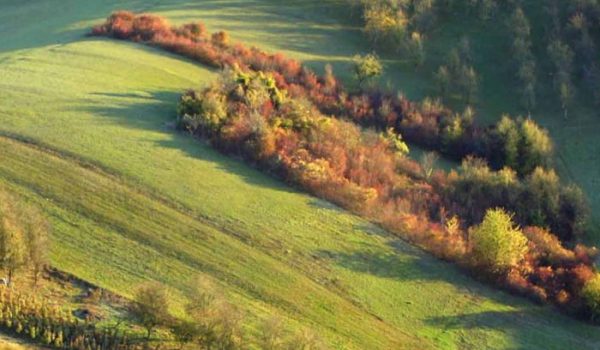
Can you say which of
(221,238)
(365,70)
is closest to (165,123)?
(221,238)

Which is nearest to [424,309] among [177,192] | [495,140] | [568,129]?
[177,192]

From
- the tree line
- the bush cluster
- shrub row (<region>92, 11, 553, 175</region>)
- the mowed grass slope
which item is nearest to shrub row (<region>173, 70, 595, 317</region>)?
the tree line

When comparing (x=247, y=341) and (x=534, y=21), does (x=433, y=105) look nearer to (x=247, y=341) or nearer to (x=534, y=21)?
(x=534, y=21)

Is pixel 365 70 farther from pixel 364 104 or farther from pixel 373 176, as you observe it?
pixel 373 176

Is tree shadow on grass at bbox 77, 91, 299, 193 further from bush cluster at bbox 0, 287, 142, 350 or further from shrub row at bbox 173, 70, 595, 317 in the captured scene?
bush cluster at bbox 0, 287, 142, 350

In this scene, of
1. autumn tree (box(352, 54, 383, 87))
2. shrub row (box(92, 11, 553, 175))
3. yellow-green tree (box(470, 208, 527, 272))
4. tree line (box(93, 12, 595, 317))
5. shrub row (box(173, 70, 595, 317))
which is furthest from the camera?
autumn tree (box(352, 54, 383, 87))

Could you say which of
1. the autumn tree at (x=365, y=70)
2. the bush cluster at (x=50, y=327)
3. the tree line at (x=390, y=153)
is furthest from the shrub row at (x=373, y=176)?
the bush cluster at (x=50, y=327)

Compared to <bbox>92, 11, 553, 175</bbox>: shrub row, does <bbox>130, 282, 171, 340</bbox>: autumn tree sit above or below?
below
